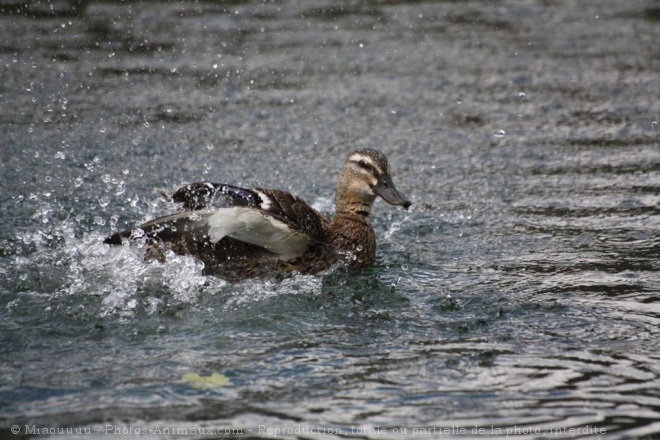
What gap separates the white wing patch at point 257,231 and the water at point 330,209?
0.90 ft

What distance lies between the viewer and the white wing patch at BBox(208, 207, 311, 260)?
22.5 feet

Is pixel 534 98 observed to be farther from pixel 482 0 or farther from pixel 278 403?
pixel 278 403

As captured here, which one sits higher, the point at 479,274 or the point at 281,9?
the point at 281,9

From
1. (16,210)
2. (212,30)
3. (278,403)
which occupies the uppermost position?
(212,30)

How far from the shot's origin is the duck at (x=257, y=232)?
23.0 feet

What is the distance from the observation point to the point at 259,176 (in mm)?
9617

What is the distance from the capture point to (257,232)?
7055 millimetres

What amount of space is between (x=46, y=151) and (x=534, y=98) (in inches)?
221

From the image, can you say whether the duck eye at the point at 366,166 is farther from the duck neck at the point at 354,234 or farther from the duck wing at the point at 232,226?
the duck wing at the point at 232,226

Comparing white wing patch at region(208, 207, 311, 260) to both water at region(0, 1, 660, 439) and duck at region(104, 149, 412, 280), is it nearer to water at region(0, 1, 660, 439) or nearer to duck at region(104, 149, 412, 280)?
duck at region(104, 149, 412, 280)

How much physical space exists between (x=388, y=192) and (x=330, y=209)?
162 centimetres

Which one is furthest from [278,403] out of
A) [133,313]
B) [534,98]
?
[534,98]

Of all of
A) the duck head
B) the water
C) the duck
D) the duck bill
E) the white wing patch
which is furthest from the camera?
the duck head

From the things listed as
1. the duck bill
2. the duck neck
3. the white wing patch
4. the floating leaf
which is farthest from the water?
the duck bill
